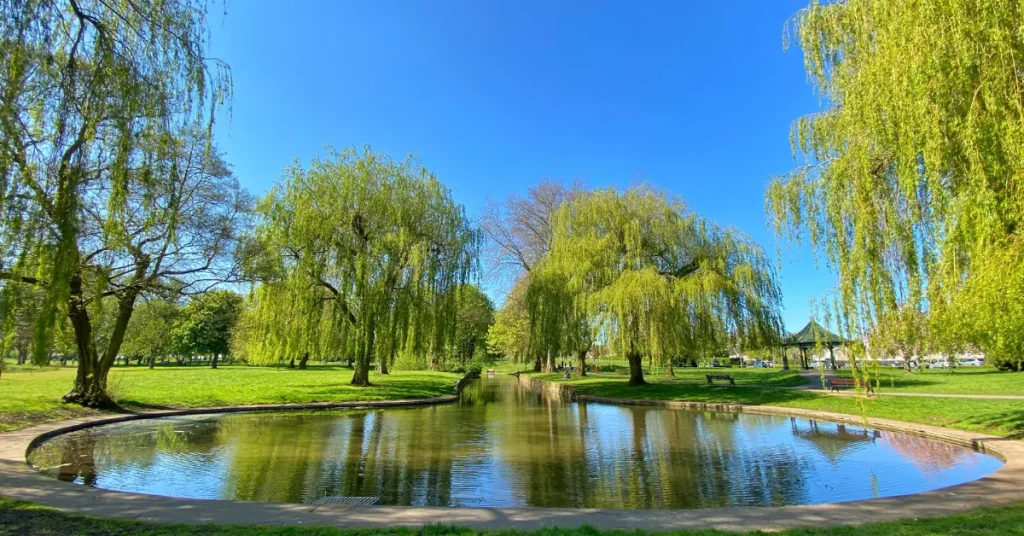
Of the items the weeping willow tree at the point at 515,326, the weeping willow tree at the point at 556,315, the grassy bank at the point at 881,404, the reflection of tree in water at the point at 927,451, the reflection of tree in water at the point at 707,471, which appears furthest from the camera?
the weeping willow tree at the point at 515,326

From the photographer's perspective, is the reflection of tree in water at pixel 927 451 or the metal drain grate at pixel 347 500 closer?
the metal drain grate at pixel 347 500

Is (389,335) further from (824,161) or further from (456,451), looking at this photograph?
(824,161)

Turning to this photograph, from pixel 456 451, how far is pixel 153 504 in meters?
5.52

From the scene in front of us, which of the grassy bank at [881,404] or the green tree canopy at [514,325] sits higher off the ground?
the green tree canopy at [514,325]

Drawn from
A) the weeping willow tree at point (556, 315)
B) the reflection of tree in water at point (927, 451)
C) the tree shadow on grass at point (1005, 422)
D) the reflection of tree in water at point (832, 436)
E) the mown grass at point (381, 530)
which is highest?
the weeping willow tree at point (556, 315)

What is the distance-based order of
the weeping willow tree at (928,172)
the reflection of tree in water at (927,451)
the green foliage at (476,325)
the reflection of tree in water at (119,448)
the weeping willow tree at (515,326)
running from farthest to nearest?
the green foliage at (476,325)
the weeping willow tree at (515,326)
the reflection of tree in water at (927,451)
the reflection of tree in water at (119,448)
the weeping willow tree at (928,172)

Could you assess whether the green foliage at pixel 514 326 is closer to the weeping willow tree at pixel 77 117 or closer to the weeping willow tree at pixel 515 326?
the weeping willow tree at pixel 515 326

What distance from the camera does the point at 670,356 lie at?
1980 cm

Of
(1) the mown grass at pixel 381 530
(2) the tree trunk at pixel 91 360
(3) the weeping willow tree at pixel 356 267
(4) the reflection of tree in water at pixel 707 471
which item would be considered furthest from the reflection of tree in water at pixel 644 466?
(2) the tree trunk at pixel 91 360

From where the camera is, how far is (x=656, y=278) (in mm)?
20078

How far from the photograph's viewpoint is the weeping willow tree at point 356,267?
1955 cm

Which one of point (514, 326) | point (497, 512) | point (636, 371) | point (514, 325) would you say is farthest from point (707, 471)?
point (514, 326)

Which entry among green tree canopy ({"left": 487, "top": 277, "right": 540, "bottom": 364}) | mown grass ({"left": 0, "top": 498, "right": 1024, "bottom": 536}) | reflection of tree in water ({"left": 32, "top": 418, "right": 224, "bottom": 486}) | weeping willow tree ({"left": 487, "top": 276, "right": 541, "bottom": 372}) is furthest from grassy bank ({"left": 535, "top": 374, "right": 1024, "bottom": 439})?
reflection of tree in water ({"left": 32, "top": 418, "right": 224, "bottom": 486})

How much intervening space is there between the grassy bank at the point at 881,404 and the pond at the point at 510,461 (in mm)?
1284
